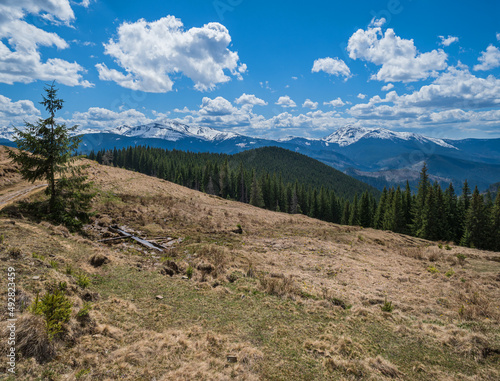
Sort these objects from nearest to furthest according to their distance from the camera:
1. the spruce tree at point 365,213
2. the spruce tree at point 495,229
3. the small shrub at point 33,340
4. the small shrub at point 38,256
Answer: the small shrub at point 33,340
the small shrub at point 38,256
the spruce tree at point 495,229
the spruce tree at point 365,213

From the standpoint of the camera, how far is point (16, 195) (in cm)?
2123

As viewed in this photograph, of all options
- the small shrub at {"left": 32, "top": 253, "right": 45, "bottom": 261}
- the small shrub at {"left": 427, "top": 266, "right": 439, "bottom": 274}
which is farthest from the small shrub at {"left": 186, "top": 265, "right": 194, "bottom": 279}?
the small shrub at {"left": 427, "top": 266, "right": 439, "bottom": 274}

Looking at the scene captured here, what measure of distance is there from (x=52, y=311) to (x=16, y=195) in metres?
20.9

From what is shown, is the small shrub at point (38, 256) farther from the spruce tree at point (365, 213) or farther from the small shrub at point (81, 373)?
the spruce tree at point (365, 213)

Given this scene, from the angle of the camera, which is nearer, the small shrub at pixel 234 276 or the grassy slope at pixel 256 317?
the grassy slope at pixel 256 317

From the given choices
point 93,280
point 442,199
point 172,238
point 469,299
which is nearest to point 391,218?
point 442,199

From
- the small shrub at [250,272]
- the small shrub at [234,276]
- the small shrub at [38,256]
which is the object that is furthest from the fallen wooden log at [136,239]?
the small shrub at [38,256]

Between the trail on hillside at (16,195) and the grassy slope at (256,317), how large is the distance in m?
2.88

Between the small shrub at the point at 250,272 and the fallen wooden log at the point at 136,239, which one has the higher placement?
the fallen wooden log at the point at 136,239

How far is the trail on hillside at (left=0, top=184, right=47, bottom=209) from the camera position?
1933 cm

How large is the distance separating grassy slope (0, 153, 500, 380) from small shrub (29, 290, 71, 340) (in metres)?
0.44

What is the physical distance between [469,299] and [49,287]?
2049 centimetres

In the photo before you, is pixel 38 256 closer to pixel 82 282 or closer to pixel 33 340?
pixel 82 282

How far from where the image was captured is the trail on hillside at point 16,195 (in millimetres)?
19328
